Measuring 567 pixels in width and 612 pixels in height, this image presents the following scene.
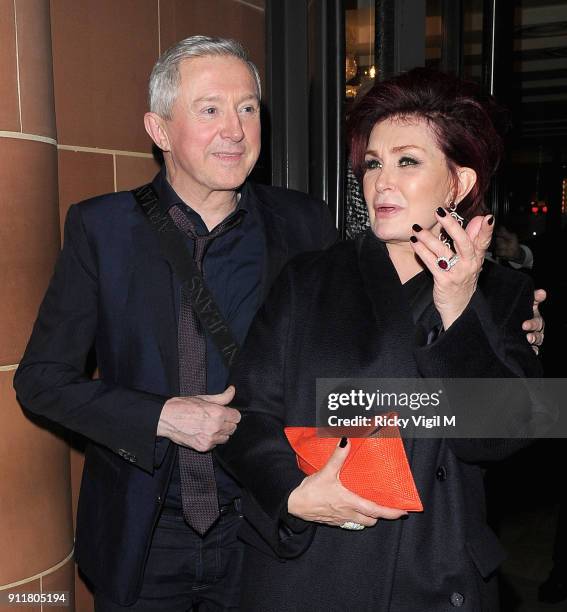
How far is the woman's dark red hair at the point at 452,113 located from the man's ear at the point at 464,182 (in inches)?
0.4

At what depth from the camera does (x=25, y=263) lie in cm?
223

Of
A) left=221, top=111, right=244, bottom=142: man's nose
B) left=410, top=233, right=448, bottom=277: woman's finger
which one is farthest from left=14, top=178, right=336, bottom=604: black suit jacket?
left=410, top=233, right=448, bottom=277: woman's finger

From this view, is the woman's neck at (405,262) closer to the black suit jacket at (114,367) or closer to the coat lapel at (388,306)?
the coat lapel at (388,306)

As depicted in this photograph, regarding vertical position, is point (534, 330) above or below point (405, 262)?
below

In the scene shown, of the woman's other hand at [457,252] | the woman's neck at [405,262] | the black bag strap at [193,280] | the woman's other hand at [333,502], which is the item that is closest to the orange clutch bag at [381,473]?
the woman's other hand at [333,502]

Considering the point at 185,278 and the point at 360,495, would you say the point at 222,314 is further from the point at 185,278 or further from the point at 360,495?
the point at 360,495

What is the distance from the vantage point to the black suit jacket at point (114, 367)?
186 cm

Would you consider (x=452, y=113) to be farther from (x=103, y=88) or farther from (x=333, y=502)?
(x=103, y=88)

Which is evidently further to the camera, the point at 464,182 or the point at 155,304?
the point at 155,304

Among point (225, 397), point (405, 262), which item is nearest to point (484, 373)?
point (405, 262)

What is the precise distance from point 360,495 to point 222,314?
0.67 metres

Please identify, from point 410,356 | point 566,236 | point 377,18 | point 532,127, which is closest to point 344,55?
point 377,18

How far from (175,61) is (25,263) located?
2.42ft

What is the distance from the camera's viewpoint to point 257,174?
3305 millimetres
